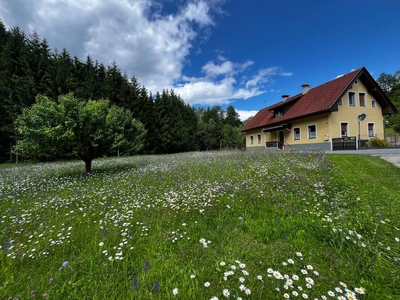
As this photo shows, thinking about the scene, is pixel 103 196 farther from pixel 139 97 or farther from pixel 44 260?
pixel 139 97

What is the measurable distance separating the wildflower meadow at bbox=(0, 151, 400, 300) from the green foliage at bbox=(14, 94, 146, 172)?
324 centimetres

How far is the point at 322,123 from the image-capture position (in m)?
19.1

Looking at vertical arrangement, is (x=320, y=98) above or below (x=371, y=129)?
above

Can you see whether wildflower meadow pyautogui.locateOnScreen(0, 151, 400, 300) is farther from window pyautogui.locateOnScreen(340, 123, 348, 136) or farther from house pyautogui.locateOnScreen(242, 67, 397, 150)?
window pyautogui.locateOnScreen(340, 123, 348, 136)

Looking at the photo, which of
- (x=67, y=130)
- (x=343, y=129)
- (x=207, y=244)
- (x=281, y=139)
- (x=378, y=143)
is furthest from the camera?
(x=281, y=139)

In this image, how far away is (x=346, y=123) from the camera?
755 inches

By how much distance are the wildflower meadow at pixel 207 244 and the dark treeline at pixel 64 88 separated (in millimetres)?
22860

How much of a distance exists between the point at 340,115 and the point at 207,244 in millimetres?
22896

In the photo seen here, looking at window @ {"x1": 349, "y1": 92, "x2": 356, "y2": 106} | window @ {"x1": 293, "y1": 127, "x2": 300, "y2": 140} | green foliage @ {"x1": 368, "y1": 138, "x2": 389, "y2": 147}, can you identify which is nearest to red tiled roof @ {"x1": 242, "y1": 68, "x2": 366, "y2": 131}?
window @ {"x1": 349, "y1": 92, "x2": 356, "y2": 106}

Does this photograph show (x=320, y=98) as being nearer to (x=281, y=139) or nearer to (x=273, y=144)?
(x=281, y=139)

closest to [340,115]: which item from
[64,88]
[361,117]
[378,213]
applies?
[361,117]

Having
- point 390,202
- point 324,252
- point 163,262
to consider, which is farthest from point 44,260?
point 390,202

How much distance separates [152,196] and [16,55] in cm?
2981

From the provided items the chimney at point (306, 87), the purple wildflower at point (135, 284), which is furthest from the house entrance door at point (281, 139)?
the purple wildflower at point (135, 284)
